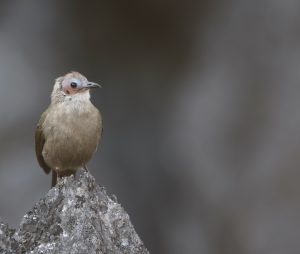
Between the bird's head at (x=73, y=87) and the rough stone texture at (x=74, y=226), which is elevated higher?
the bird's head at (x=73, y=87)

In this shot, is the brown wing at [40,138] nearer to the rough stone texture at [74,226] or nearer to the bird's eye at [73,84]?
the bird's eye at [73,84]

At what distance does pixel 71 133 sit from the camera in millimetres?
6566

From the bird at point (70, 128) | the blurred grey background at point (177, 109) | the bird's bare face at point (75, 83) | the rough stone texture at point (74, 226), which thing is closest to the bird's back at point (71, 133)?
the bird at point (70, 128)

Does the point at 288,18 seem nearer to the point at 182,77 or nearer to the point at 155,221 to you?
the point at 182,77

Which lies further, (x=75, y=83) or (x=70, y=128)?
(x=75, y=83)

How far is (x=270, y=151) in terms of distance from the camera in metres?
10.5

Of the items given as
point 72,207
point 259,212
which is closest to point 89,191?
point 72,207

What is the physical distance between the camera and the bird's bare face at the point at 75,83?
6.79 metres

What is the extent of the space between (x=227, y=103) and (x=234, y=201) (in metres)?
1.32

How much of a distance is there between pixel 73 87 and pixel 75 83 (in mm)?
43

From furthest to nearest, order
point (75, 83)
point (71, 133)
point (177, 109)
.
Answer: point (177, 109) → point (75, 83) → point (71, 133)

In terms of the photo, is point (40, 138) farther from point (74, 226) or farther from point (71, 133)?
point (74, 226)

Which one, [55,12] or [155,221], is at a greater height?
[55,12]

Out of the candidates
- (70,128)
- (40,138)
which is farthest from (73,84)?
(40,138)
